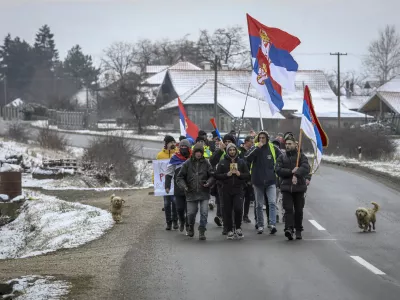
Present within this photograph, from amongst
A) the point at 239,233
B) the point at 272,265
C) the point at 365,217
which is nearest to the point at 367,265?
the point at 272,265

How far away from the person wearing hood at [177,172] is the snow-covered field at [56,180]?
13.6 metres

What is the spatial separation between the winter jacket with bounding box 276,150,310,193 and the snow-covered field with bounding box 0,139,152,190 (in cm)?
1550

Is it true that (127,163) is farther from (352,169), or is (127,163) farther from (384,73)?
(384,73)

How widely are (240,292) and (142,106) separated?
6972 cm

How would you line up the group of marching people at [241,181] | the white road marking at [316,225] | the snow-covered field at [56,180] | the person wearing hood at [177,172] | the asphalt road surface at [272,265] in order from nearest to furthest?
the asphalt road surface at [272,265] < the group of marching people at [241,181] < the person wearing hood at [177,172] < the white road marking at [316,225] < the snow-covered field at [56,180]

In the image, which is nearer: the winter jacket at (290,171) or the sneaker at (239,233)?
the winter jacket at (290,171)

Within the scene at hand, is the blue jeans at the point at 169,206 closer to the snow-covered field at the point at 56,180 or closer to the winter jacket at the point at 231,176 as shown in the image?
the winter jacket at the point at 231,176

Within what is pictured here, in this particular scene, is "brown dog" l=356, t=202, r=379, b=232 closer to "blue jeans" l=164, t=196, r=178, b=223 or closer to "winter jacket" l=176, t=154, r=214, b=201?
"winter jacket" l=176, t=154, r=214, b=201

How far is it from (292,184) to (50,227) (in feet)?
24.8

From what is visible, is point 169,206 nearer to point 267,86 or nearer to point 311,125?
point 311,125

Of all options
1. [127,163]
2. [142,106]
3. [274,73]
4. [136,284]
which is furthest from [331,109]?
[136,284]

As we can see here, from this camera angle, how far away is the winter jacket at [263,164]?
14880 mm

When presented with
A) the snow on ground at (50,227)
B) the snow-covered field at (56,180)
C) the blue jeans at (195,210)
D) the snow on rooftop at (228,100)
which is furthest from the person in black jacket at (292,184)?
the snow on rooftop at (228,100)

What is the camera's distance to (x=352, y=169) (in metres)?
37.2
